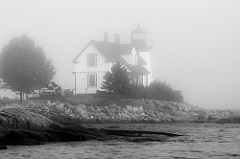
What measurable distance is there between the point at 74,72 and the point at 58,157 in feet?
113

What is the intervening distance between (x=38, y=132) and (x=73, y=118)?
640 inches

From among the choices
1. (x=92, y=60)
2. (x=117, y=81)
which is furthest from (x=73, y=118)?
(x=92, y=60)

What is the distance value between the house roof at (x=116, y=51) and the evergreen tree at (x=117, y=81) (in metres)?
4.86

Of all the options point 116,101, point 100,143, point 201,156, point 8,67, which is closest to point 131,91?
point 116,101

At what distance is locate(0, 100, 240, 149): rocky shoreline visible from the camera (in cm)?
2114

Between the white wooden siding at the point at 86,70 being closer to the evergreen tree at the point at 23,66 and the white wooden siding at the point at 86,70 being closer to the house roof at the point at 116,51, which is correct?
the house roof at the point at 116,51

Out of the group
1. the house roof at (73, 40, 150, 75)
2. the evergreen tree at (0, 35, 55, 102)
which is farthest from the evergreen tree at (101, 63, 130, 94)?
the evergreen tree at (0, 35, 55, 102)

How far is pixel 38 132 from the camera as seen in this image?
846 inches

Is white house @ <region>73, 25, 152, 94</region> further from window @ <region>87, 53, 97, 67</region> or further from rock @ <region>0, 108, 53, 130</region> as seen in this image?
rock @ <region>0, 108, 53, 130</region>

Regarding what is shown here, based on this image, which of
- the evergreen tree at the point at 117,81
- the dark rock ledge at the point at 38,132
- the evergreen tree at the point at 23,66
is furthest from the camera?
the evergreen tree at the point at 23,66

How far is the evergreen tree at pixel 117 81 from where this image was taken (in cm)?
4466

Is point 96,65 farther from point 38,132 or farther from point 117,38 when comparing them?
point 38,132

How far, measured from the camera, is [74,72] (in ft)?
166

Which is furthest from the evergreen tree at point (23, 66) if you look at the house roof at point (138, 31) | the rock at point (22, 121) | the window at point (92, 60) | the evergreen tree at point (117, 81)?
the rock at point (22, 121)
